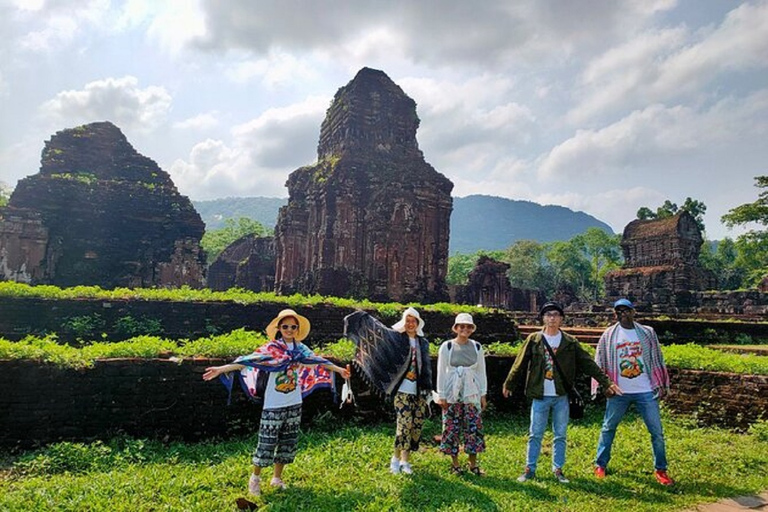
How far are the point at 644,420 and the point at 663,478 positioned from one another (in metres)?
0.55

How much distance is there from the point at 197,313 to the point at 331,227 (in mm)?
10040

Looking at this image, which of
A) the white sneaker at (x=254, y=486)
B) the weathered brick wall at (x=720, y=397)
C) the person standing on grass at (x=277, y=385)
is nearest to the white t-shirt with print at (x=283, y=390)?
the person standing on grass at (x=277, y=385)

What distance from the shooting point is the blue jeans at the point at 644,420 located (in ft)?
15.8

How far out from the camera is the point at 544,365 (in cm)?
482

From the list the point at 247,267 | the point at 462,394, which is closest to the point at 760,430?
the point at 462,394

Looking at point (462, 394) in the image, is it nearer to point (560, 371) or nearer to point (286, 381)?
point (560, 371)

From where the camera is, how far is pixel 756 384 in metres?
6.86

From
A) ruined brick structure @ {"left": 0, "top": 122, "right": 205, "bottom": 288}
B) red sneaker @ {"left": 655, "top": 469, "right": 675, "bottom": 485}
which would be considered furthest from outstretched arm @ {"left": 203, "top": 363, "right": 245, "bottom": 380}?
ruined brick structure @ {"left": 0, "top": 122, "right": 205, "bottom": 288}

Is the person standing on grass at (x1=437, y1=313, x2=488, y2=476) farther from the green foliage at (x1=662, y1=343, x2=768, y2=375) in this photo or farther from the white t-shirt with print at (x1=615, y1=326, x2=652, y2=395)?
the green foliage at (x1=662, y1=343, x2=768, y2=375)

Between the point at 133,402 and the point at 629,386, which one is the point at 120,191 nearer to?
the point at 133,402

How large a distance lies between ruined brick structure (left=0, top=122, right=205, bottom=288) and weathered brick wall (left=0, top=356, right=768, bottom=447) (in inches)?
516

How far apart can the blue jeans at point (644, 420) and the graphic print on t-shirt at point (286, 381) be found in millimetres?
3204

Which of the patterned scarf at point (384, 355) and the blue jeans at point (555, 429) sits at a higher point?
the patterned scarf at point (384, 355)

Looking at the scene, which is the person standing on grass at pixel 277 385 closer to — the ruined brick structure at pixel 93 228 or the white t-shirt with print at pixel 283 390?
the white t-shirt with print at pixel 283 390
